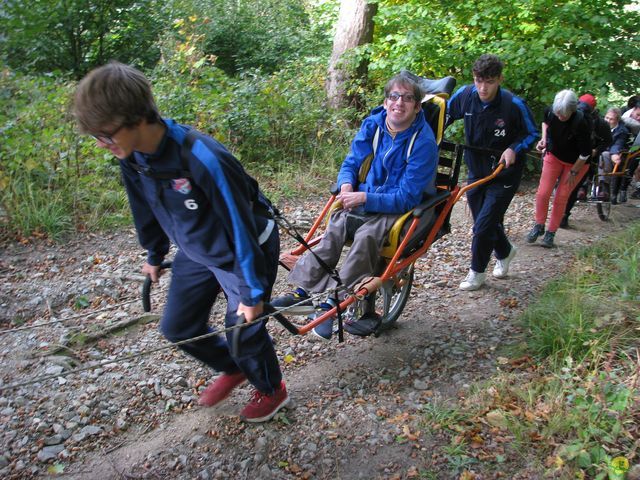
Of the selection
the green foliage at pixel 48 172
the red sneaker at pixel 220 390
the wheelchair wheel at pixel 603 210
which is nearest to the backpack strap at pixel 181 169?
the red sneaker at pixel 220 390

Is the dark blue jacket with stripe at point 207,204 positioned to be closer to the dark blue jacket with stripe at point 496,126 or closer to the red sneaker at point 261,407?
the red sneaker at point 261,407

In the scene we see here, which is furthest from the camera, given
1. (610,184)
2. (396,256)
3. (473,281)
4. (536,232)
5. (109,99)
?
(610,184)

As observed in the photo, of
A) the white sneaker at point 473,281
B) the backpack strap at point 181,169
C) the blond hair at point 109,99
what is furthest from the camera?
the white sneaker at point 473,281

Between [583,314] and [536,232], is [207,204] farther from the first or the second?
[536,232]

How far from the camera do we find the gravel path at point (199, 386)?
3051 mm

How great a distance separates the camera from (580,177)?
→ 6539mm

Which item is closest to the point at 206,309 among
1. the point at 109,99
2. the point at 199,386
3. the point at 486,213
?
the point at 199,386

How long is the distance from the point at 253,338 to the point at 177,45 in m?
7.50

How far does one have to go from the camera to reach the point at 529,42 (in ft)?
26.1

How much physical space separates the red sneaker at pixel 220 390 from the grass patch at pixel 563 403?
4.03 feet

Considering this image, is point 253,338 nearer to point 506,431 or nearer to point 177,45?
point 506,431

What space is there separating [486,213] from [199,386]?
3030 millimetres

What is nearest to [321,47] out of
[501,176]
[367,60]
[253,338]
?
[367,60]

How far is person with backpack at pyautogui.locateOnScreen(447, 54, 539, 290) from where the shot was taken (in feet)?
15.6
